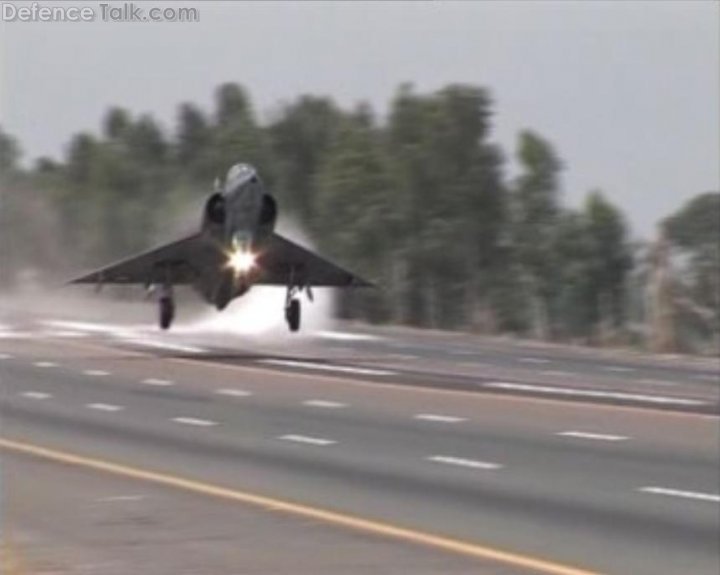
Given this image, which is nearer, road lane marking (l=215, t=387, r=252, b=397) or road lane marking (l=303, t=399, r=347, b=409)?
road lane marking (l=303, t=399, r=347, b=409)

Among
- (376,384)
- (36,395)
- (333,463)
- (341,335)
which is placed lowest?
(333,463)

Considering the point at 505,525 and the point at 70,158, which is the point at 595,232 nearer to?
the point at 505,525

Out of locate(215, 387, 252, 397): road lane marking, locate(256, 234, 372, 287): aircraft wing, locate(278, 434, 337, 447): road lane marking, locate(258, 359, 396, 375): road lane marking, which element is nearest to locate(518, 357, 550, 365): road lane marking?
locate(258, 359, 396, 375): road lane marking

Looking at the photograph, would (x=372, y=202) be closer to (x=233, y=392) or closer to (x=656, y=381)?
(x=233, y=392)

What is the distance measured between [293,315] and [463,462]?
9684mm

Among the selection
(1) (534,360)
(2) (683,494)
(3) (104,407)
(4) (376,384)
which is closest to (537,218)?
(2) (683,494)

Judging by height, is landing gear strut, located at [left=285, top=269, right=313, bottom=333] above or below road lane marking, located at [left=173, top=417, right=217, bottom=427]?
above

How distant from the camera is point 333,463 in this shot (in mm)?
16203

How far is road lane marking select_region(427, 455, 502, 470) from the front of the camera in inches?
638

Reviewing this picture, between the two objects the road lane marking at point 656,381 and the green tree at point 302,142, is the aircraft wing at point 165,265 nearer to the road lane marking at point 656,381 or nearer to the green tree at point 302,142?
the green tree at point 302,142

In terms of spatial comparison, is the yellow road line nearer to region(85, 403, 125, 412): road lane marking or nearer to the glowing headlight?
the glowing headlight

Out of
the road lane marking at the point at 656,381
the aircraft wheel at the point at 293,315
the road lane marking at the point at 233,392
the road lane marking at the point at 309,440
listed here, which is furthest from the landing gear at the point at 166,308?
the road lane marking at the point at 656,381

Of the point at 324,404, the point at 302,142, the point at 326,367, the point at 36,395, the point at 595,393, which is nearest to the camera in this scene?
the point at 302,142

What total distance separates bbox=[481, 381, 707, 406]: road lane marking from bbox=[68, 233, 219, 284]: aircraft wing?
1701 centimetres
